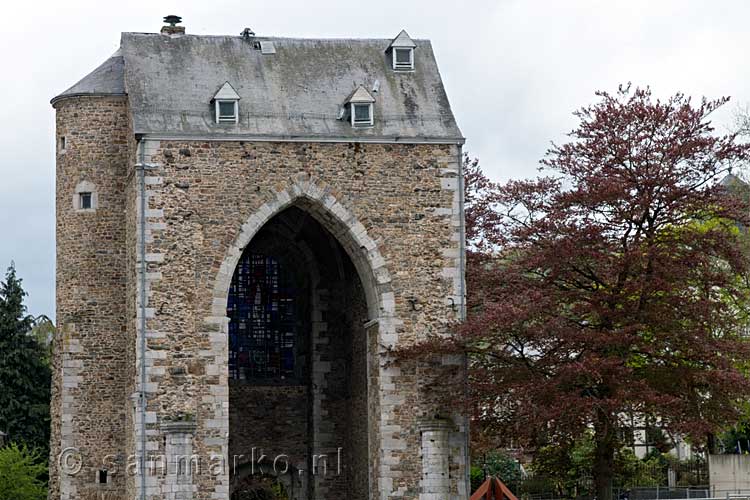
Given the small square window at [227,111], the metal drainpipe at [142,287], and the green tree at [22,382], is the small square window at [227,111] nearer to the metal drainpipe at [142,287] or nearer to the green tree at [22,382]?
the metal drainpipe at [142,287]

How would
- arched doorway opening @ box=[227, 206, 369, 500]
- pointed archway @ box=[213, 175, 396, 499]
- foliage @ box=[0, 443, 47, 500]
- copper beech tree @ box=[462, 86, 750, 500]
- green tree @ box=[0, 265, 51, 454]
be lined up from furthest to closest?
green tree @ box=[0, 265, 51, 454] → foliage @ box=[0, 443, 47, 500] → arched doorway opening @ box=[227, 206, 369, 500] → pointed archway @ box=[213, 175, 396, 499] → copper beech tree @ box=[462, 86, 750, 500]

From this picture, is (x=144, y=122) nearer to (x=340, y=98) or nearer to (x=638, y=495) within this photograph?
(x=340, y=98)

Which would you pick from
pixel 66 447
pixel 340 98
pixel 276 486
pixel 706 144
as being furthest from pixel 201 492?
pixel 706 144

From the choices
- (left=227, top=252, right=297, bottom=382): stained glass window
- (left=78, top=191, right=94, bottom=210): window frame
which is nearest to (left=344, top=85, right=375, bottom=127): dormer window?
(left=78, top=191, right=94, bottom=210): window frame

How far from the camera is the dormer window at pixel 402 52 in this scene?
33.3m

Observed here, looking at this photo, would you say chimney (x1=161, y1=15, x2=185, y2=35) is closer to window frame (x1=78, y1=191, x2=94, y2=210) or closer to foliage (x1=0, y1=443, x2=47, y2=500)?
window frame (x1=78, y1=191, x2=94, y2=210)

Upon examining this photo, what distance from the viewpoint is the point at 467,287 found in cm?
3350

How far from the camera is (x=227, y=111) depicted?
31.7m

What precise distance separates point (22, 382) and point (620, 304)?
2073 cm

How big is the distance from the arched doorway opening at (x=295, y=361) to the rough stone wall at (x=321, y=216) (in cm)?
310

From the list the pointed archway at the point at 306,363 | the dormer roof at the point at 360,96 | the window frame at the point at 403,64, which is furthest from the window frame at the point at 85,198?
the window frame at the point at 403,64

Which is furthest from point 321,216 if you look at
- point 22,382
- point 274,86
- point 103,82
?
point 22,382

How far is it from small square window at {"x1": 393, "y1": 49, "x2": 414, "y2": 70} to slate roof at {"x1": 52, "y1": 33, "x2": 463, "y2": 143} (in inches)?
6.4

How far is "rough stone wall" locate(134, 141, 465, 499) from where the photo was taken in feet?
100
